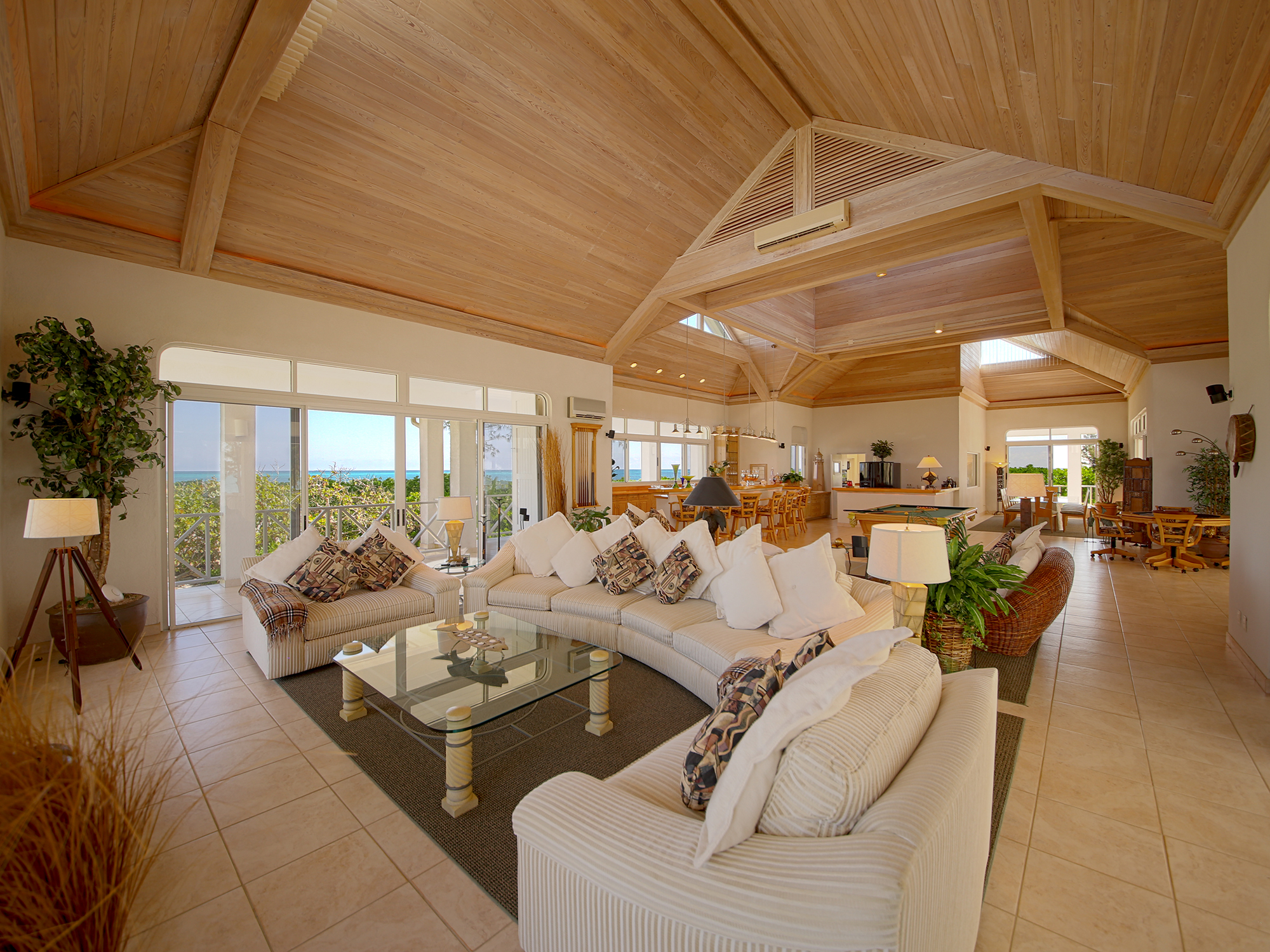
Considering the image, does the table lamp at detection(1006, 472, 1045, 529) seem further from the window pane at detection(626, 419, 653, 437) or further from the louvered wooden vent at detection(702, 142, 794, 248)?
the louvered wooden vent at detection(702, 142, 794, 248)

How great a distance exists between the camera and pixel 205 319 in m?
4.89

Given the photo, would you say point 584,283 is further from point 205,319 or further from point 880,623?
point 880,623

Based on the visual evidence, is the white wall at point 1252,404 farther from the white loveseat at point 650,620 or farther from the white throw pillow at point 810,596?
the white throw pillow at point 810,596

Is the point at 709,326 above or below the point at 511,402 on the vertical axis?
above

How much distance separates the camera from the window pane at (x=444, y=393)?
21.2 feet

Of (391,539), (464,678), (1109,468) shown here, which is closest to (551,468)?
(391,539)

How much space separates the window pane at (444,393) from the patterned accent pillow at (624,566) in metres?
3.35

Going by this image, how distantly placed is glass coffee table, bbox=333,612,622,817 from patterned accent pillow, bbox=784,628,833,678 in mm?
1316

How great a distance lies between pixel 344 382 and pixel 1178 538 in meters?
10.5

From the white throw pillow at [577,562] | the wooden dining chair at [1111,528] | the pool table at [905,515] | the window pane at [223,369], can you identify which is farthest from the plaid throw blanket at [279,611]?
the wooden dining chair at [1111,528]

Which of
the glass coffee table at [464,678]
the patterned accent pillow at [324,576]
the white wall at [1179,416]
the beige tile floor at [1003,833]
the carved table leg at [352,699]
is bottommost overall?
the beige tile floor at [1003,833]

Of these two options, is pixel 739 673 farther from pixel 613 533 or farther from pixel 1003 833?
pixel 613 533

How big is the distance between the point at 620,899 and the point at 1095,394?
1655 cm

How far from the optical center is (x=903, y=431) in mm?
13766
